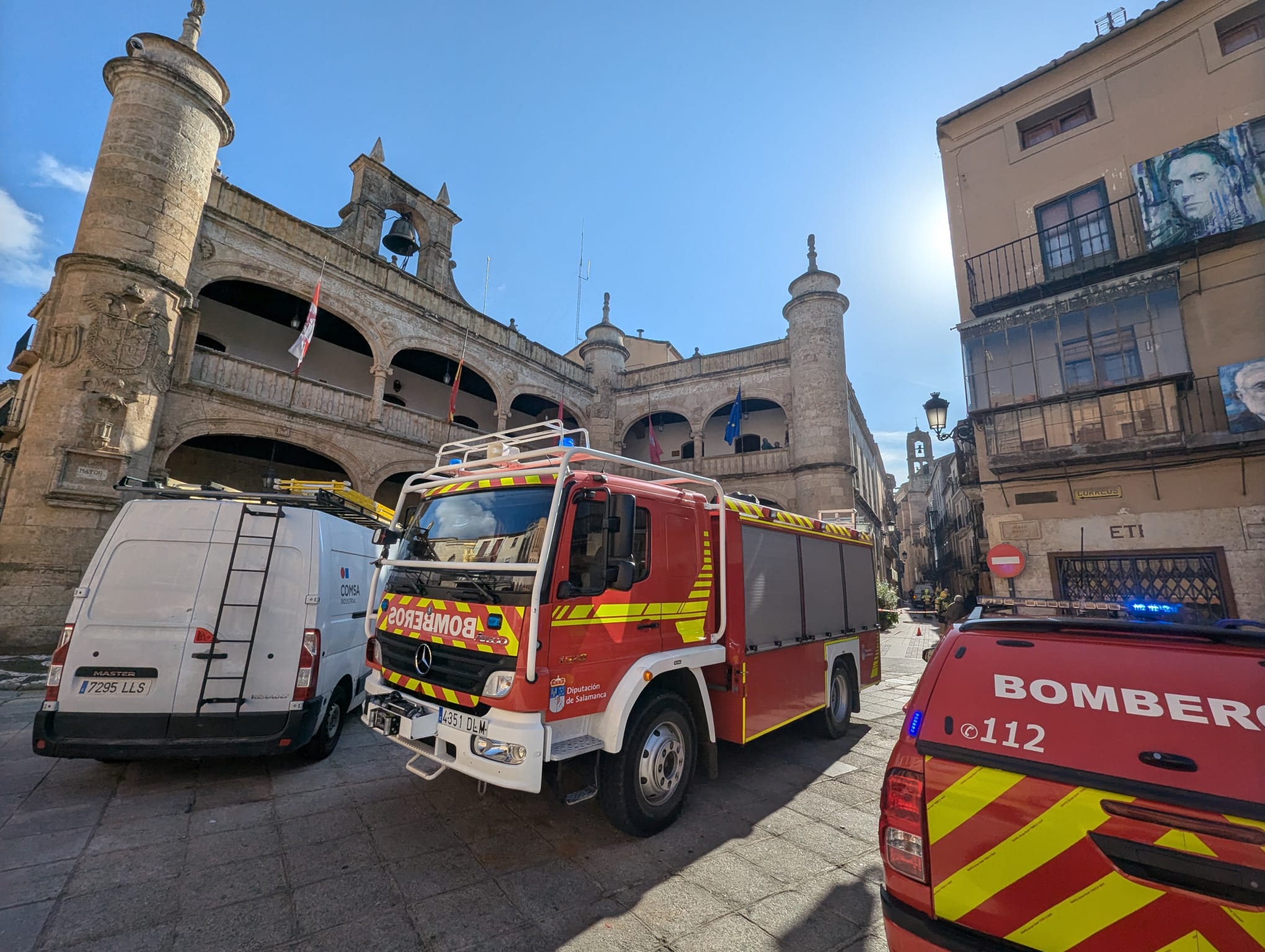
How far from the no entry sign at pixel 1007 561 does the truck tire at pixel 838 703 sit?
5.76 metres

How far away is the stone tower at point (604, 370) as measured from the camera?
72.6 ft

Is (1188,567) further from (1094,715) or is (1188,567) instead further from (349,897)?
(349,897)

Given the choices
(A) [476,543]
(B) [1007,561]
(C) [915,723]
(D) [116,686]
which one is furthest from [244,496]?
(B) [1007,561]

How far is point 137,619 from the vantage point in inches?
170

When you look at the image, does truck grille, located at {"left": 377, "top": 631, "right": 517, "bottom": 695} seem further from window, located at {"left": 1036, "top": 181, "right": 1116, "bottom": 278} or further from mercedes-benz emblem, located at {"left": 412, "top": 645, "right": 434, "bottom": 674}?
window, located at {"left": 1036, "top": 181, "right": 1116, "bottom": 278}

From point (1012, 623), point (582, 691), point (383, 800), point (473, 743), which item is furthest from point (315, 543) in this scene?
point (1012, 623)

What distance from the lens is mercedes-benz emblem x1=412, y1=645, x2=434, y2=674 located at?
3.79m

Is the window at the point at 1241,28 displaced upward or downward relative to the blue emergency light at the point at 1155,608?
upward

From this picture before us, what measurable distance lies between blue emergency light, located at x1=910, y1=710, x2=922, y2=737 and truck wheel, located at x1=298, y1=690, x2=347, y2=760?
199 inches

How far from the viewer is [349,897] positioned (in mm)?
2922

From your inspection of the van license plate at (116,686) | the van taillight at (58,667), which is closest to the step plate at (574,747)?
the van license plate at (116,686)

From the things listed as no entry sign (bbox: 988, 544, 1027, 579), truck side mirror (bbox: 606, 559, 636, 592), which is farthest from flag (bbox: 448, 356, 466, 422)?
no entry sign (bbox: 988, 544, 1027, 579)

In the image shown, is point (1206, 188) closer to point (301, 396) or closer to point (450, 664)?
point (450, 664)

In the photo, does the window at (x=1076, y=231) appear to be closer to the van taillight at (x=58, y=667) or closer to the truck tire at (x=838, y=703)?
the truck tire at (x=838, y=703)
